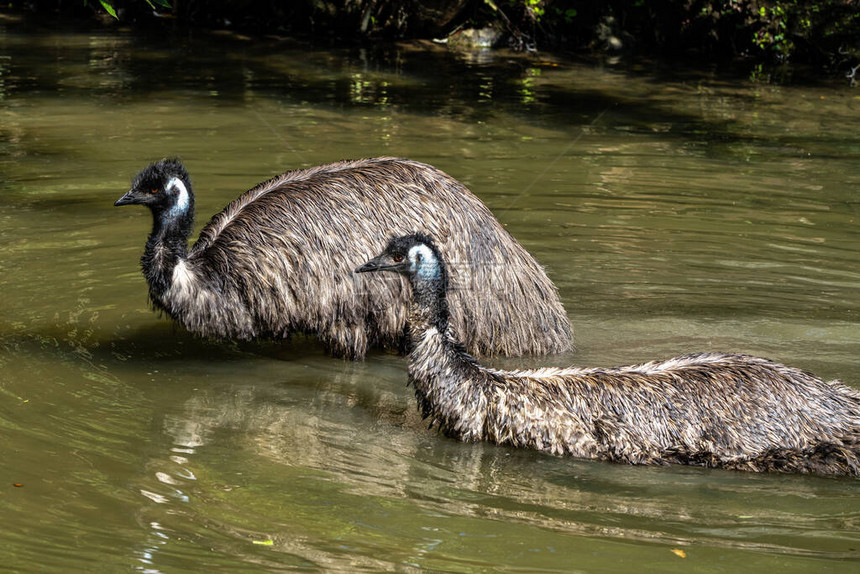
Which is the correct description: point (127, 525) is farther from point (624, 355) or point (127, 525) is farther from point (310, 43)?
point (310, 43)

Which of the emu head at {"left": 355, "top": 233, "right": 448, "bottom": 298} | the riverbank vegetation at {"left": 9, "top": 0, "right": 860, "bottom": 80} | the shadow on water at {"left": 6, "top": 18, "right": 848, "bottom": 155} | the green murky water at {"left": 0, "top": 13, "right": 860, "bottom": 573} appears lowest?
the green murky water at {"left": 0, "top": 13, "right": 860, "bottom": 573}

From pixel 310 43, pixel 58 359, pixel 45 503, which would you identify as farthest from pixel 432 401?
pixel 310 43

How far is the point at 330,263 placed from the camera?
814cm

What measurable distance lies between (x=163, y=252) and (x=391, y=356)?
1811 millimetres

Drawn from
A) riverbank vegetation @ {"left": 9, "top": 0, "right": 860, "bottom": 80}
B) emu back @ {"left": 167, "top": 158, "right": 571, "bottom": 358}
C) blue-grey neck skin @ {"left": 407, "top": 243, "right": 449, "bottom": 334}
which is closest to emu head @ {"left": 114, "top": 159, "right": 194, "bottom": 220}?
emu back @ {"left": 167, "top": 158, "right": 571, "bottom": 358}

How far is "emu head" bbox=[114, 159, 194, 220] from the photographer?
8.14 meters

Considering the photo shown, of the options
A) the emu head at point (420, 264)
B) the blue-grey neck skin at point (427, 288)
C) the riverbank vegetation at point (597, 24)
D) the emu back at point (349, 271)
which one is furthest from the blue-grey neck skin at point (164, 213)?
the riverbank vegetation at point (597, 24)

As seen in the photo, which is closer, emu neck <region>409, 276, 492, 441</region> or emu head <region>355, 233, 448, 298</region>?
emu neck <region>409, 276, 492, 441</region>

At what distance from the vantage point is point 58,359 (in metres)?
8.10

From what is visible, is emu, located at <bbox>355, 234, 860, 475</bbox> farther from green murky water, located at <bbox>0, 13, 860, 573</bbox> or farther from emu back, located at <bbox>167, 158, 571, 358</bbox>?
emu back, located at <bbox>167, 158, 571, 358</bbox>

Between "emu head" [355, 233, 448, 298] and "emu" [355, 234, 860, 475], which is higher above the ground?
"emu head" [355, 233, 448, 298]

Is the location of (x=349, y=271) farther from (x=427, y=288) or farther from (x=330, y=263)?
(x=427, y=288)

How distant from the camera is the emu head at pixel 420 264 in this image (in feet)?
23.0

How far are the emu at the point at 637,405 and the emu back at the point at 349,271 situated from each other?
1094mm
